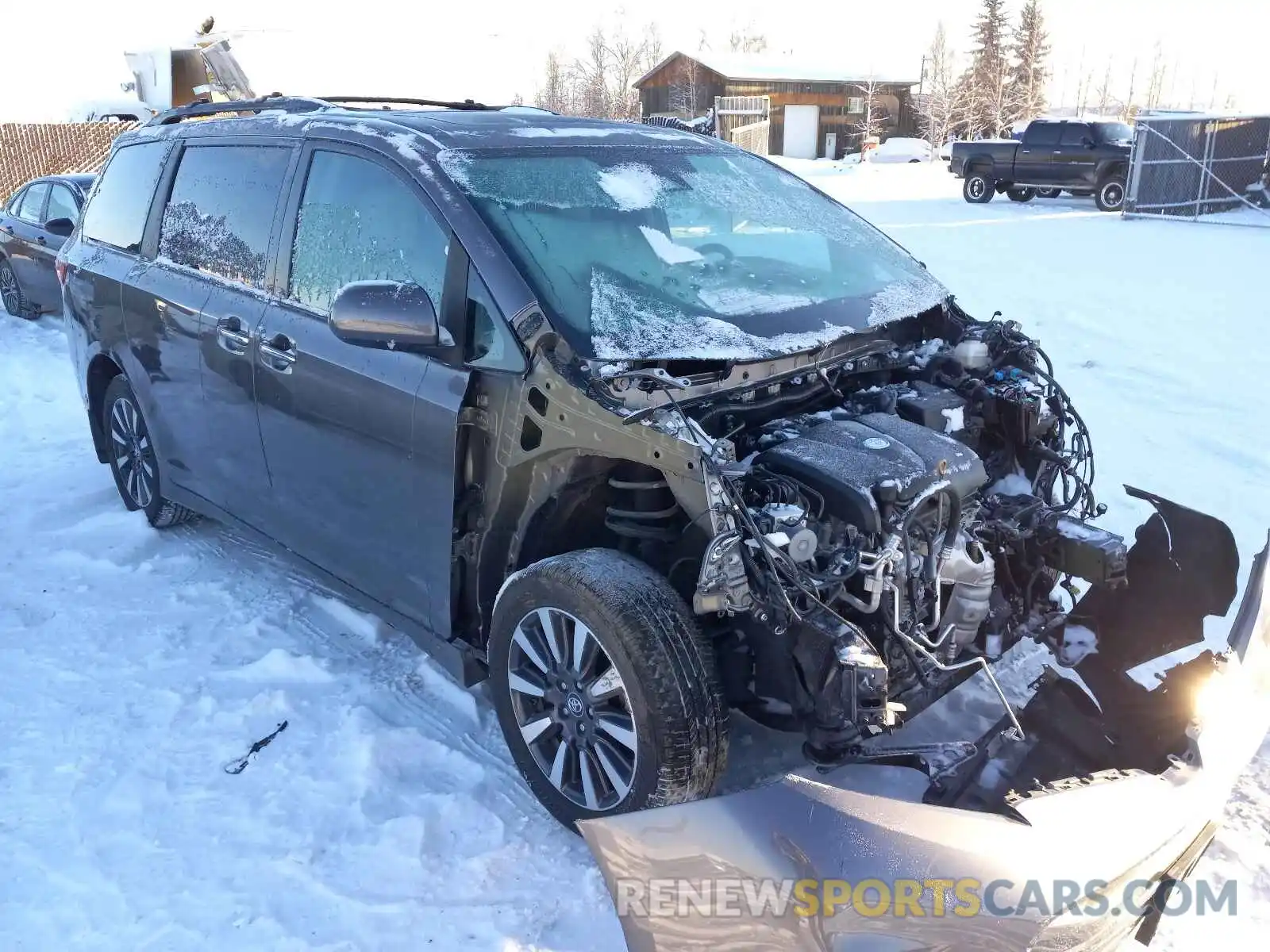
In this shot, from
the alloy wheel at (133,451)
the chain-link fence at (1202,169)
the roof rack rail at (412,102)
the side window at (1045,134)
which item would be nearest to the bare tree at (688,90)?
the side window at (1045,134)

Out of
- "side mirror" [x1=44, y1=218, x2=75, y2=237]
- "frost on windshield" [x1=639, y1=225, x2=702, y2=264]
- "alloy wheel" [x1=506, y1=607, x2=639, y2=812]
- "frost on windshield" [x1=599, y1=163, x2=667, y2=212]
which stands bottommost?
"alloy wheel" [x1=506, y1=607, x2=639, y2=812]

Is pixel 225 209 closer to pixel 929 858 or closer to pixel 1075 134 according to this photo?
pixel 929 858

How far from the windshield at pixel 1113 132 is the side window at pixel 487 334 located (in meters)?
20.1

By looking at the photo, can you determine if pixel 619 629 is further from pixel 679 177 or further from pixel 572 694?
pixel 679 177

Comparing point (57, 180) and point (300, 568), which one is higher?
point (57, 180)

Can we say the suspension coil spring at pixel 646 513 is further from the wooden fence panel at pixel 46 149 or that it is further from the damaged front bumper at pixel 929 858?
the wooden fence panel at pixel 46 149

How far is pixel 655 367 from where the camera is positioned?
3.01m

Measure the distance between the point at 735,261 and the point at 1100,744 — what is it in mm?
2030

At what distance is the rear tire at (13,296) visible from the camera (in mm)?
11110

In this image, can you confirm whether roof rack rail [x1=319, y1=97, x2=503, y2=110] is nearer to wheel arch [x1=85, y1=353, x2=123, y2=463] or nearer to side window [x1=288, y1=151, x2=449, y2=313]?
side window [x1=288, y1=151, x2=449, y2=313]

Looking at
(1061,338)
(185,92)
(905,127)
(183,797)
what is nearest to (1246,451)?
(1061,338)

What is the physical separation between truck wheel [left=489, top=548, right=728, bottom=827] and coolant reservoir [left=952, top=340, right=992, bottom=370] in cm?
161

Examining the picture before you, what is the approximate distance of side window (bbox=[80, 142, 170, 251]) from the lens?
483cm

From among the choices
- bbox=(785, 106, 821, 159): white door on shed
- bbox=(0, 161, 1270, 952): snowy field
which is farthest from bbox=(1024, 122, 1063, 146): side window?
bbox=(785, 106, 821, 159): white door on shed
